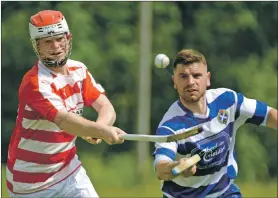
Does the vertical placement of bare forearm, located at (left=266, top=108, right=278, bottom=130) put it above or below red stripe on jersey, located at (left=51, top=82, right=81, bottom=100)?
below

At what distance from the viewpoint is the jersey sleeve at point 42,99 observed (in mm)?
7254

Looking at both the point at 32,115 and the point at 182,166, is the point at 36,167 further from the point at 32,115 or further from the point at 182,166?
the point at 182,166

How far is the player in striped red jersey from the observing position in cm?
738

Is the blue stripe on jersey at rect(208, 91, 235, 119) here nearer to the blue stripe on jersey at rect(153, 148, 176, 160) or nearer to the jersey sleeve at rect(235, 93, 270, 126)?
the jersey sleeve at rect(235, 93, 270, 126)

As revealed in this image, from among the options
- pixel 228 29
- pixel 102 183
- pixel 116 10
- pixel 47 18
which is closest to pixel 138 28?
pixel 116 10

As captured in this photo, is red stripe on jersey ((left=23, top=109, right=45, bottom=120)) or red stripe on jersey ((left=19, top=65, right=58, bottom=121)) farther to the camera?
red stripe on jersey ((left=23, top=109, right=45, bottom=120))

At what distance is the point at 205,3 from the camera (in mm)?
21797

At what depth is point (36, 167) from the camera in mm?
7566

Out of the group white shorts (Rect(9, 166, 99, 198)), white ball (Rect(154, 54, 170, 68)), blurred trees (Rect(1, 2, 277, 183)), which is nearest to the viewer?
white shorts (Rect(9, 166, 99, 198))

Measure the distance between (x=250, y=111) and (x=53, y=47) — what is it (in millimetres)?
1455

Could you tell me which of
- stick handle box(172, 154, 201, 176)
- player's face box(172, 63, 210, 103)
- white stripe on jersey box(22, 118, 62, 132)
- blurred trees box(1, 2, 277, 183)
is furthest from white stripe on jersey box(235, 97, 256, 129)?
blurred trees box(1, 2, 277, 183)

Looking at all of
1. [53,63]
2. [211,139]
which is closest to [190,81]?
[211,139]

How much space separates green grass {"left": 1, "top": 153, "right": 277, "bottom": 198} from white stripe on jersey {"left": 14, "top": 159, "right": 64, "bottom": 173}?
625 centimetres

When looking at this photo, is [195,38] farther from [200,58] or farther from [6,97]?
[200,58]
